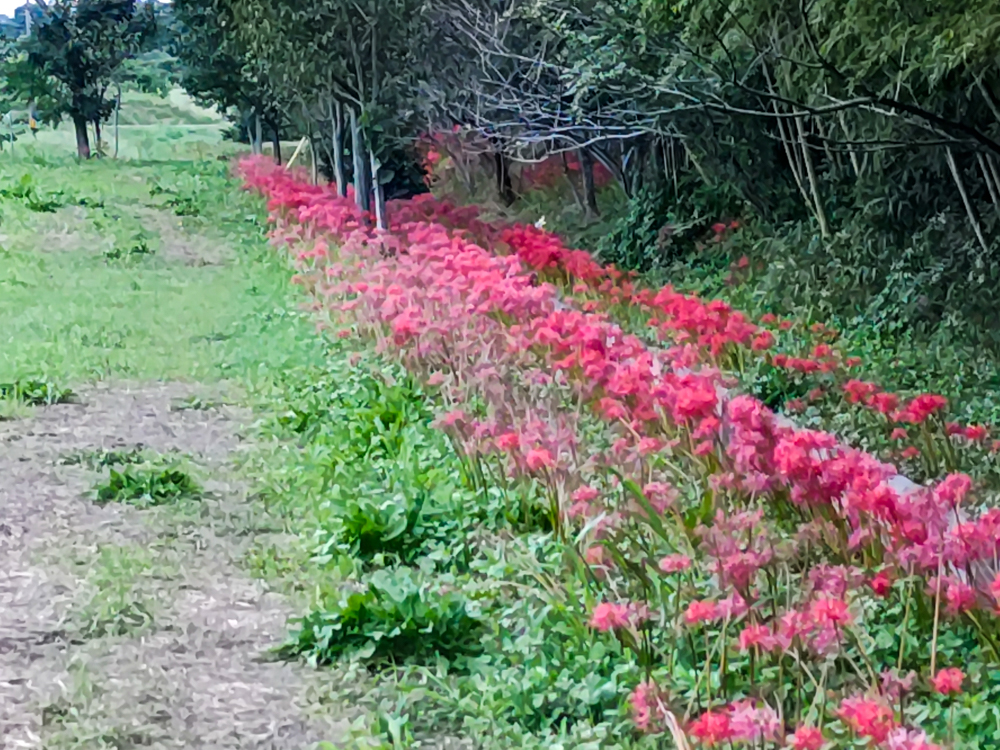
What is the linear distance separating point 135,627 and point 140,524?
3.33 ft

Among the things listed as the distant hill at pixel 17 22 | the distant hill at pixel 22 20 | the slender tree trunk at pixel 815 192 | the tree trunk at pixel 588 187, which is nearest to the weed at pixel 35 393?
the slender tree trunk at pixel 815 192

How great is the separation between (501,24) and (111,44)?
581 inches

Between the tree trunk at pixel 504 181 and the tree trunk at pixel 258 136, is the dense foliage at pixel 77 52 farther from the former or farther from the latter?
the tree trunk at pixel 504 181

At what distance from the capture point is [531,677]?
3102 millimetres

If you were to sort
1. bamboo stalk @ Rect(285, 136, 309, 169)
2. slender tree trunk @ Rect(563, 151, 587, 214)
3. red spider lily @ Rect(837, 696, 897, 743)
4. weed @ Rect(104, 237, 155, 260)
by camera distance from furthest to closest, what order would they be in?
bamboo stalk @ Rect(285, 136, 309, 169) < slender tree trunk @ Rect(563, 151, 587, 214) < weed @ Rect(104, 237, 155, 260) < red spider lily @ Rect(837, 696, 897, 743)

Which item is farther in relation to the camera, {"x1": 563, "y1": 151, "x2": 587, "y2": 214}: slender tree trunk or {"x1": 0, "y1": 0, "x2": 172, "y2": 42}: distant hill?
{"x1": 0, "y1": 0, "x2": 172, "y2": 42}: distant hill

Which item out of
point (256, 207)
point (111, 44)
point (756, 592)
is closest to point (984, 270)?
point (756, 592)

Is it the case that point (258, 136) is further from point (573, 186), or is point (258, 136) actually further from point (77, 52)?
point (573, 186)

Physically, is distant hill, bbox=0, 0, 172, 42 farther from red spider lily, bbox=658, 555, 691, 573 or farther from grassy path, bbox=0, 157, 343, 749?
red spider lily, bbox=658, 555, 691, 573

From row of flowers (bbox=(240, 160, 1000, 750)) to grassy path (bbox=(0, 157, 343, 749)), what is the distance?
879 millimetres

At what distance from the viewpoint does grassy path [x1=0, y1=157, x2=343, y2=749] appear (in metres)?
3.10

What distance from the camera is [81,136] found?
25422mm

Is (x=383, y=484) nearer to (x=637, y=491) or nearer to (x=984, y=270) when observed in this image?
(x=637, y=491)

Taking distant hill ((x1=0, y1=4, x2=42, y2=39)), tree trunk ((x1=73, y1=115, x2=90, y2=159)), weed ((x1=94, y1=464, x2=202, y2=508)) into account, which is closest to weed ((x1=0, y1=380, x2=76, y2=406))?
weed ((x1=94, y1=464, x2=202, y2=508))
